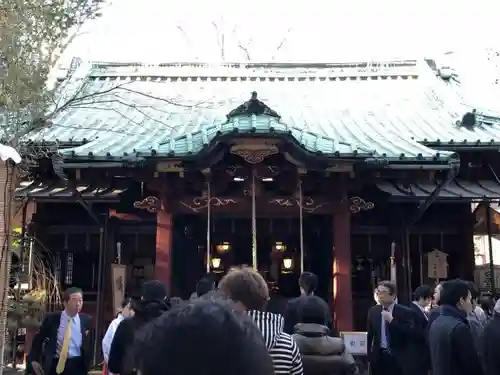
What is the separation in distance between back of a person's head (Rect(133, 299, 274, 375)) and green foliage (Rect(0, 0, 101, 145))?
13.1 feet

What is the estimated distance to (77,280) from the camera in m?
11.0

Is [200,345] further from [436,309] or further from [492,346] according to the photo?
[436,309]

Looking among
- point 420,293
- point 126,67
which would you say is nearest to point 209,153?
point 420,293

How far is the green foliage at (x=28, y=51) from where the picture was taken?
5.00 metres

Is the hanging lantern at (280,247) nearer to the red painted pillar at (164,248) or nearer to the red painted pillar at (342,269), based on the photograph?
the red painted pillar at (342,269)

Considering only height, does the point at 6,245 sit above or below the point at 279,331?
above

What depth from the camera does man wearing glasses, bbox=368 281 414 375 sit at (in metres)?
5.91

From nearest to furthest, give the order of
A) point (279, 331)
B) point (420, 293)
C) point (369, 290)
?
point (279, 331) < point (420, 293) < point (369, 290)

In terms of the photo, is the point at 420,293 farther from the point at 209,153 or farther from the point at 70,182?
the point at 70,182

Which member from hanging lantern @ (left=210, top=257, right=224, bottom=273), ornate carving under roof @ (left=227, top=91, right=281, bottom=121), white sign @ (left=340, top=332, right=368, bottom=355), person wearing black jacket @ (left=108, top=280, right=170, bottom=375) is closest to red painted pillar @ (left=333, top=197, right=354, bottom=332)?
white sign @ (left=340, top=332, right=368, bottom=355)

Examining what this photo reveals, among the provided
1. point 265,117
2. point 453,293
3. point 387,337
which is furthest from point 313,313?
point 265,117

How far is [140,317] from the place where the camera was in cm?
443

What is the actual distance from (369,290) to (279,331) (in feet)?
25.8

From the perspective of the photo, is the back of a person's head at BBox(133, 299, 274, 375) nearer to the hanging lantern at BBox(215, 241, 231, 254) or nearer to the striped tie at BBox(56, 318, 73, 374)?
the striped tie at BBox(56, 318, 73, 374)
